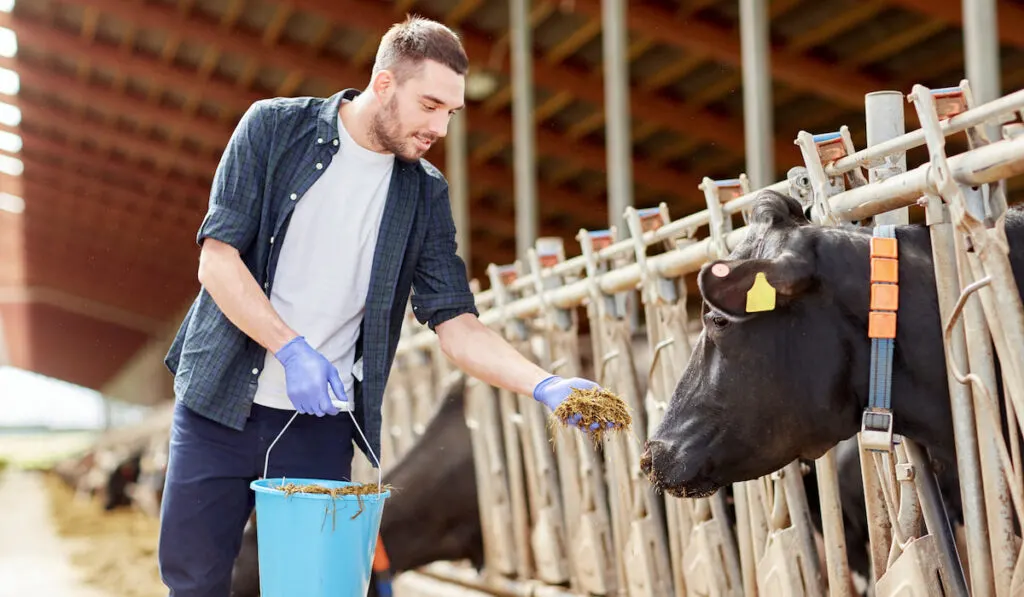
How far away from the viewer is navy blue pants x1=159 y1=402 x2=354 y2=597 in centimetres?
259

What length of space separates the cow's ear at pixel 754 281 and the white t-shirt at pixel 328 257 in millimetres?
801

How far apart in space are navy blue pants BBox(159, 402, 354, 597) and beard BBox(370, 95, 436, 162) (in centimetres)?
60

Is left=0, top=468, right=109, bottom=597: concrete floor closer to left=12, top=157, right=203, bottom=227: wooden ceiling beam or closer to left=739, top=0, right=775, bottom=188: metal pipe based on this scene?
left=739, top=0, right=775, bottom=188: metal pipe

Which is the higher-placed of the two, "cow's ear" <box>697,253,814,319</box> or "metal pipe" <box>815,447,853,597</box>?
"cow's ear" <box>697,253,814,319</box>

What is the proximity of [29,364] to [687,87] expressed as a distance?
162 feet

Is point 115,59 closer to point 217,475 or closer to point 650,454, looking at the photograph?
point 217,475

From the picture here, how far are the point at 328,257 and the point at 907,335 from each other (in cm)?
119

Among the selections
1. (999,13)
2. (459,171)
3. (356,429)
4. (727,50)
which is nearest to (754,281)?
(356,429)

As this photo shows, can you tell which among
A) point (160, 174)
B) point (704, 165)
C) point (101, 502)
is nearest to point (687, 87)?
point (704, 165)

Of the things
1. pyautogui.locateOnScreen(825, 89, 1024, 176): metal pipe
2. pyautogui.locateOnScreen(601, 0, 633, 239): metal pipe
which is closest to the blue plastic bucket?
pyautogui.locateOnScreen(825, 89, 1024, 176): metal pipe

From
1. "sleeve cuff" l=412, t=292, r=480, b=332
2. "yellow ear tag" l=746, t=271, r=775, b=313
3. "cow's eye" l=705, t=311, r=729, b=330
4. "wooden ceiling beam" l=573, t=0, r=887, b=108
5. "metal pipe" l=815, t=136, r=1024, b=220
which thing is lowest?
"cow's eye" l=705, t=311, r=729, b=330

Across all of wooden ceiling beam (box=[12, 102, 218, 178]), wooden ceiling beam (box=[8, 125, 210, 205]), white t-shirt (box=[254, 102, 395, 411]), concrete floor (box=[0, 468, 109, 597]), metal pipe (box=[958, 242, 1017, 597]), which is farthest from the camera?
wooden ceiling beam (box=[8, 125, 210, 205])

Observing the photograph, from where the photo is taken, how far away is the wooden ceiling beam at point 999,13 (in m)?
8.08

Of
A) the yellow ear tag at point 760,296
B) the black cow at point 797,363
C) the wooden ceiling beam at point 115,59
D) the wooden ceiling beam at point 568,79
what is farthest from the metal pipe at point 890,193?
the wooden ceiling beam at point 115,59
